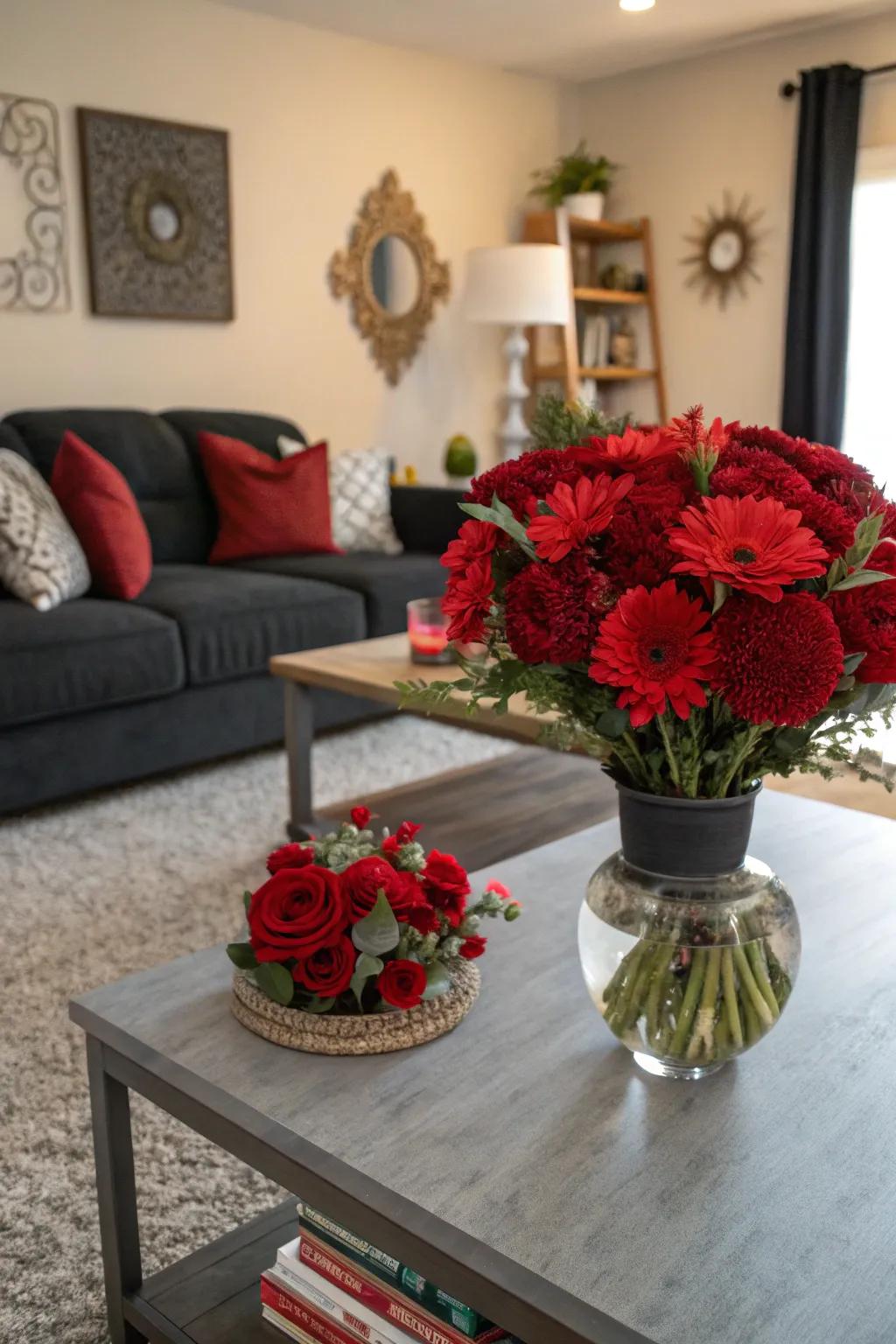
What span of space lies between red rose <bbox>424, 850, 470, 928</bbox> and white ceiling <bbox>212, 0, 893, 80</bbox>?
3.99 metres

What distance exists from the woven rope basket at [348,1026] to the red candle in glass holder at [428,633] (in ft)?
4.93

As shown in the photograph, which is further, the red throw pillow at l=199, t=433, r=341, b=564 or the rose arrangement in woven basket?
the red throw pillow at l=199, t=433, r=341, b=564

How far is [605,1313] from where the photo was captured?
30.7 inches

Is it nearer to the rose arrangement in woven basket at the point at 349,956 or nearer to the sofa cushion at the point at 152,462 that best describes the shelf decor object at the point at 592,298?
the sofa cushion at the point at 152,462

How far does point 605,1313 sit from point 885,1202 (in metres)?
0.26

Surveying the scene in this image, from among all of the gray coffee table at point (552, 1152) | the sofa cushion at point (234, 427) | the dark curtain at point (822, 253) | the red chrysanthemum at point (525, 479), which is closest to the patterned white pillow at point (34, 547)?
the sofa cushion at point (234, 427)

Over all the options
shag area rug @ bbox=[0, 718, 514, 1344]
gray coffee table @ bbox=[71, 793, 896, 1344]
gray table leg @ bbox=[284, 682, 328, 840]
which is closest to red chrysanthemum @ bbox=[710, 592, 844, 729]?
gray coffee table @ bbox=[71, 793, 896, 1344]

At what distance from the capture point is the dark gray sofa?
2846 millimetres

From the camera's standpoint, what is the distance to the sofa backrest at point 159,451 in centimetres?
358

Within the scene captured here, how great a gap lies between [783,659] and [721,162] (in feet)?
16.1

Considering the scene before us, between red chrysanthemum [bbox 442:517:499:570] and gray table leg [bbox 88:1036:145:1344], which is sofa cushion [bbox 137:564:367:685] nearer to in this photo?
gray table leg [bbox 88:1036:145:1344]

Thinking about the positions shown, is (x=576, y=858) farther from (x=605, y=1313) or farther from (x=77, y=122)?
(x=77, y=122)

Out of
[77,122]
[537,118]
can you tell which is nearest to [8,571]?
[77,122]

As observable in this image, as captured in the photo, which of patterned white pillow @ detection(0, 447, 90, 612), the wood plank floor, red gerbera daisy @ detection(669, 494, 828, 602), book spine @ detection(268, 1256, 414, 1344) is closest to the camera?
red gerbera daisy @ detection(669, 494, 828, 602)
